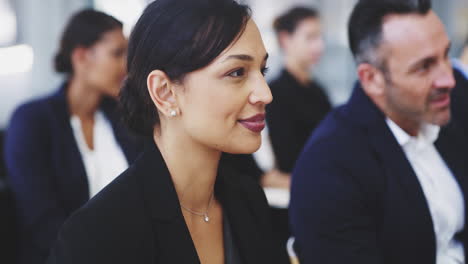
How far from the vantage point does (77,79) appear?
250 centimetres

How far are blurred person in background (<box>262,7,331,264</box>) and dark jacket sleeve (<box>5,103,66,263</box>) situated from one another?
105 cm

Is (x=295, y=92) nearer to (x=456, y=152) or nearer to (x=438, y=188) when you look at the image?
(x=456, y=152)

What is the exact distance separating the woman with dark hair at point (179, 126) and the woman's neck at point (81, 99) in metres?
1.30

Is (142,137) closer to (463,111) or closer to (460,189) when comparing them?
(460,189)

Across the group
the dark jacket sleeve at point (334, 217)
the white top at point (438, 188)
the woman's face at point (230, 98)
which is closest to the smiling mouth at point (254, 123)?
the woman's face at point (230, 98)

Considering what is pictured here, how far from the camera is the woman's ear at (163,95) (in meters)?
1.14

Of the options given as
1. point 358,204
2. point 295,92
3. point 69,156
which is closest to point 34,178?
point 69,156

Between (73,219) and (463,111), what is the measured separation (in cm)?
156

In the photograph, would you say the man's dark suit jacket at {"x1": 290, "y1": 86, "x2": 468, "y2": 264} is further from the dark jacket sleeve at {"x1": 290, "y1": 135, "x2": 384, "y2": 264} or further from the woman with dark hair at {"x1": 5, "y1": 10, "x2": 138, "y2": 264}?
the woman with dark hair at {"x1": 5, "y1": 10, "x2": 138, "y2": 264}

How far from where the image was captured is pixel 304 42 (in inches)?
144

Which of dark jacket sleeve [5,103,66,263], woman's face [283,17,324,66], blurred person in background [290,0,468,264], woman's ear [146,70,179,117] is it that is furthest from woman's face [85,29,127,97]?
woman's face [283,17,324,66]

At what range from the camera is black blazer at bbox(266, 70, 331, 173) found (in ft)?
10.2

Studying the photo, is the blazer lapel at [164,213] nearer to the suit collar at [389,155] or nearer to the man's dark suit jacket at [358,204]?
the man's dark suit jacket at [358,204]

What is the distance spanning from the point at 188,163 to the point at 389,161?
0.70m
